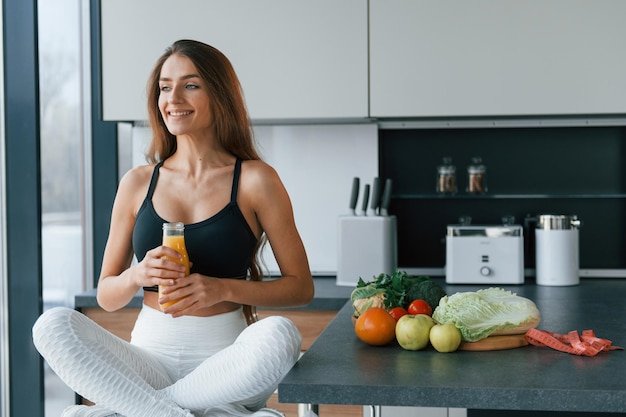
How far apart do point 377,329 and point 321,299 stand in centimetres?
108

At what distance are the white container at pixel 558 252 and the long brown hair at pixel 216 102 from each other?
1.35 metres

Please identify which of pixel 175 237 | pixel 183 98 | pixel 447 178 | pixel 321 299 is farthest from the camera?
pixel 447 178

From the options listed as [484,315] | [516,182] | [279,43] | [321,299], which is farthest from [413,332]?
[516,182]

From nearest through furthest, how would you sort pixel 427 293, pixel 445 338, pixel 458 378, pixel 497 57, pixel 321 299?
pixel 458 378
pixel 445 338
pixel 427 293
pixel 321 299
pixel 497 57

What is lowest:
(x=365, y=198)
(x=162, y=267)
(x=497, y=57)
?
(x=162, y=267)

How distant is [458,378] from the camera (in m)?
1.53

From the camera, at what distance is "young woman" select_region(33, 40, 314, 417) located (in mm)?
1735

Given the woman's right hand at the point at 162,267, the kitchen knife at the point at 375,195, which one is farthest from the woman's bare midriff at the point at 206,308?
the kitchen knife at the point at 375,195

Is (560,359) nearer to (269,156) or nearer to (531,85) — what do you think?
(531,85)

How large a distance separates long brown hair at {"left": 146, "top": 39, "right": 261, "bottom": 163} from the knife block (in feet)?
3.03

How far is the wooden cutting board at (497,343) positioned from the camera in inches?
70.2

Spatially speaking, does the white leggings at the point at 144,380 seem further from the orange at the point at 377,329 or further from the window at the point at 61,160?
the window at the point at 61,160

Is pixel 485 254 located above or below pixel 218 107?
below

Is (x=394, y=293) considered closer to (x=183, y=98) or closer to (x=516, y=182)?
(x=183, y=98)
